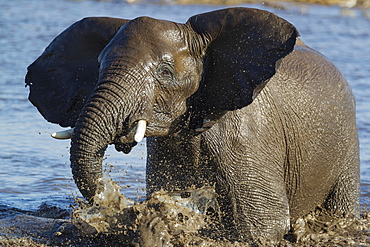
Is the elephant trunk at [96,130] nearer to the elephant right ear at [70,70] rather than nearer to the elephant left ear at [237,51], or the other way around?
the elephant left ear at [237,51]

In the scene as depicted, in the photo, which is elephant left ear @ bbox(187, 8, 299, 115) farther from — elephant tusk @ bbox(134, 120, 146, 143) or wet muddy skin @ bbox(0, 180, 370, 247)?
wet muddy skin @ bbox(0, 180, 370, 247)

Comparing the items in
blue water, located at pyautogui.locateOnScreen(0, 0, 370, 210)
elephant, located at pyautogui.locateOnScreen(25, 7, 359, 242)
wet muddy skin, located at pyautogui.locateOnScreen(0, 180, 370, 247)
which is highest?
elephant, located at pyautogui.locateOnScreen(25, 7, 359, 242)

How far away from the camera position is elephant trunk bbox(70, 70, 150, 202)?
4.86m

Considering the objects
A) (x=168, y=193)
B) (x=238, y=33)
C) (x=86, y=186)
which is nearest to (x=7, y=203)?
(x=168, y=193)

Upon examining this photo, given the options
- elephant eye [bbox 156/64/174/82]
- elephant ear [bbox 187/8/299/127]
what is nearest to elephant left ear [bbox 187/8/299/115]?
elephant ear [bbox 187/8/299/127]

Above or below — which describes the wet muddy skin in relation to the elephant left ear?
below

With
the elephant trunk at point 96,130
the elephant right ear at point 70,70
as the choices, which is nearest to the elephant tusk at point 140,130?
the elephant trunk at point 96,130

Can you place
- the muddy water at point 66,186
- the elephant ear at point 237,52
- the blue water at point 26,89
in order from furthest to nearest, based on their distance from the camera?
the blue water at point 26,89 → the muddy water at point 66,186 → the elephant ear at point 237,52

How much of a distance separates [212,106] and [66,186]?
3729mm

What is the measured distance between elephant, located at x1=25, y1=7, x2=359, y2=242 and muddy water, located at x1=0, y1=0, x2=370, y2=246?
0.26 metres

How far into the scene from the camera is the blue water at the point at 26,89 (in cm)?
883

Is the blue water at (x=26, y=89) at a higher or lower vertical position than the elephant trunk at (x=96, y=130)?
lower

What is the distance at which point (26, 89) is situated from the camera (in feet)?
41.7

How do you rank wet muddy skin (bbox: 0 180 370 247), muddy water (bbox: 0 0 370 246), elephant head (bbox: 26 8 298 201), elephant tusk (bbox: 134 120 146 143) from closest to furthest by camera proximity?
elephant head (bbox: 26 8 298 201), elephant tusk (bbox: 134 120 146 143), wet muddy skin (bbox: 0 180 370 247), muddy water (bbox: 0 0 370 246)
